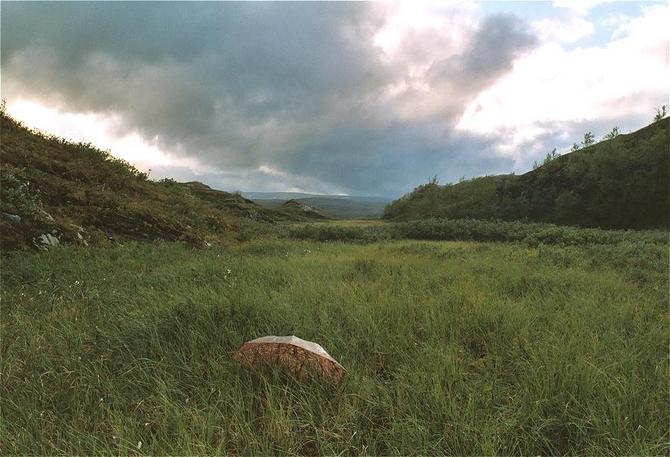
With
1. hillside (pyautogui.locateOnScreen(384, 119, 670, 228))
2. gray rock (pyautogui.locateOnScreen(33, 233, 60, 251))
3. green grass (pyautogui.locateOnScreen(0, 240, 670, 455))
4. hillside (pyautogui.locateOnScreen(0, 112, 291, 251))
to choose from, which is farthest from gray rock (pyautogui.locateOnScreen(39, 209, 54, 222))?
hillside (pyautogui.locateOnScreen(384, 119, 670, 228))

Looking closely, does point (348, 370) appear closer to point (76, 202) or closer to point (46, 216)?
point (46, 216)

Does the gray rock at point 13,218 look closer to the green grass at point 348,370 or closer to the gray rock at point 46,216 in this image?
the gray rock at point 46,216

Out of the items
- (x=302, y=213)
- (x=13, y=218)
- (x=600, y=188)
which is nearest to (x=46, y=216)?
(x=13, y=218)

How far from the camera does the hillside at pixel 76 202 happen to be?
10227 millimetres

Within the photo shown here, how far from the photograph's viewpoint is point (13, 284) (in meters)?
7.07

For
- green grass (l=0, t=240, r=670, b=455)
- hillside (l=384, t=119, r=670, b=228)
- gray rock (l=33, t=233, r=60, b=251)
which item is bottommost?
green grass (l=0, t=240, r=670, b=455)

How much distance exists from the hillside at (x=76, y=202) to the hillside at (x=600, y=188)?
26714 millimetres

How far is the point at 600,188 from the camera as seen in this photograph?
31156mm

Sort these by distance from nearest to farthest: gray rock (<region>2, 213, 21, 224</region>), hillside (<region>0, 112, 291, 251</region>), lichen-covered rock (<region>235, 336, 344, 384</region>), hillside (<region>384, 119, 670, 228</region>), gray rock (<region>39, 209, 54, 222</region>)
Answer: lichen-covered rock (<region>235, 336, 344, 384</region>) < gray rock (<region>2, 213, 21, 224</region>) < hillside (<region>0, 112, 291, 251</region>) < gray rock (<region>39, 209, 54, 222</region>) < hillside (<region>384, 119, 670, 228</region>)

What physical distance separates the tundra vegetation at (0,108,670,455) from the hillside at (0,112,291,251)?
155 cm

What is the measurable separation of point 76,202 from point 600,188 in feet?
121

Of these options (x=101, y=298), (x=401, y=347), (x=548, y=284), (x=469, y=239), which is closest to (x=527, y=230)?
(x=469, y=239)

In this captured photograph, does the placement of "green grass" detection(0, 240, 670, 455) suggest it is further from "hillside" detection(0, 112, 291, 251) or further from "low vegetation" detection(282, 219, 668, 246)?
"low vegetation" detection(282, 219, 668, 246)

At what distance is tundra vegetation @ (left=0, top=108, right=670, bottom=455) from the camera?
8.79 ft
